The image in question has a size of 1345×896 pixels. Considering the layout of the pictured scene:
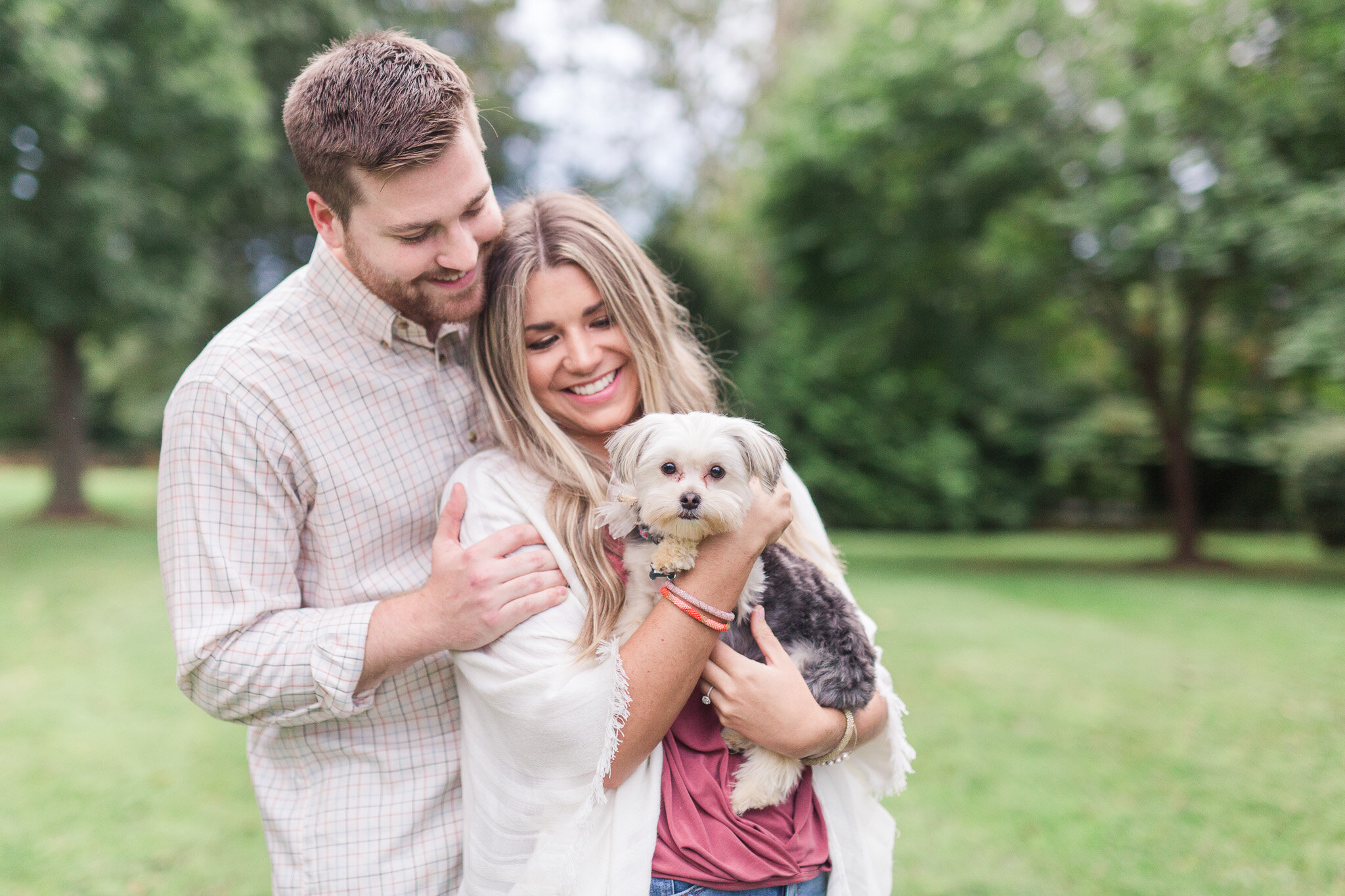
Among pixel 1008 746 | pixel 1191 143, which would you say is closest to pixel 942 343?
pixel 1191 143

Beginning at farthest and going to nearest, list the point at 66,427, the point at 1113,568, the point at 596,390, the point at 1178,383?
the point at 66,427 → the point at 1178,383 → the point at 1113,568 → the point at 596,390

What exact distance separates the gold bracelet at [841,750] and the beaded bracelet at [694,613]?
473 mm

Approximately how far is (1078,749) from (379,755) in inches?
240

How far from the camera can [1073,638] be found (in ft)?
32.1

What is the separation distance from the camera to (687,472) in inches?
92.6

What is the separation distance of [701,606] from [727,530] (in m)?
0.27

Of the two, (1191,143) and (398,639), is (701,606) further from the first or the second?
(1191,143)

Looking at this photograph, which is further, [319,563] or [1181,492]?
[1181,492]

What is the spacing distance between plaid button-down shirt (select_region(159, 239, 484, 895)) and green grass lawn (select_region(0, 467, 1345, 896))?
331 centimetres

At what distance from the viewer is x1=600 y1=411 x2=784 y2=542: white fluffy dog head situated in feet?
7.45

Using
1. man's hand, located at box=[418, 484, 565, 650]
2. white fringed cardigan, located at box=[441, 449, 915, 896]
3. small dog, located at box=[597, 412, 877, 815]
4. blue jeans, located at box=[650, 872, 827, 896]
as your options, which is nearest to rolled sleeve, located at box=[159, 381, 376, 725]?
man's hand, located at box=[418, 484, 565, 650]

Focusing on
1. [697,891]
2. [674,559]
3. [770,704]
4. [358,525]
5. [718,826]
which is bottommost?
[697,891]

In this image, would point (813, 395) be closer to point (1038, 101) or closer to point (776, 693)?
point (1038, 101)

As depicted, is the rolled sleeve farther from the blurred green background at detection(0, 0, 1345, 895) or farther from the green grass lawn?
the green grass lawn
